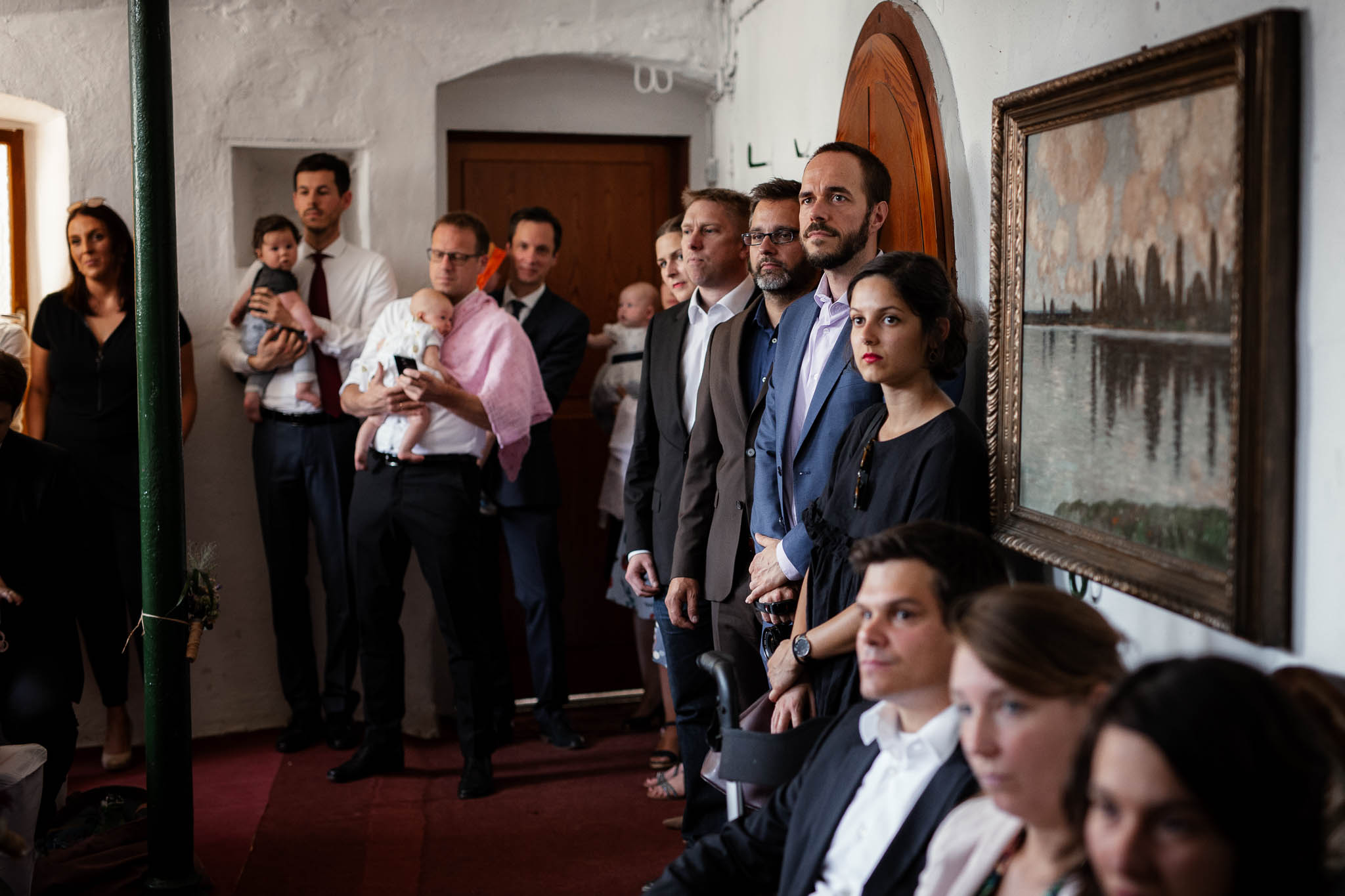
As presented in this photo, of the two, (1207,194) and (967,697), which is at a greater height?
(1207,194)

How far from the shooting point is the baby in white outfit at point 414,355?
3.85 m

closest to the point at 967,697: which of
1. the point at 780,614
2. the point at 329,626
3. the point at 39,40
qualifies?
the point at 780,614

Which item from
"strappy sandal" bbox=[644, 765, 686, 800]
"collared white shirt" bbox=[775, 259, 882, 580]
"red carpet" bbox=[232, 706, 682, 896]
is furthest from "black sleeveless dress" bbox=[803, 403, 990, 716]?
"strappy sandal" bbox=[644, 765, 686, 800]

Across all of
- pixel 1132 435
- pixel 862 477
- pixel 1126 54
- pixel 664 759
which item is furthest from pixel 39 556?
pixel 1126 54

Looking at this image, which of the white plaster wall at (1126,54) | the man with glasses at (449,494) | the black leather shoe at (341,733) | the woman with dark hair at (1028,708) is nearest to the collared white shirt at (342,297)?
the man with glasses at (449,494)

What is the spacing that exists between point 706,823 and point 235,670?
2361 mm

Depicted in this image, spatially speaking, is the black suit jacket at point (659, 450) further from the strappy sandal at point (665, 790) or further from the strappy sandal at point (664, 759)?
the strappy sandal at point (664, 759)

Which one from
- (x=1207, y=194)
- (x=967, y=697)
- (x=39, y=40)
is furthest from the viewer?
(x=39, y=40)

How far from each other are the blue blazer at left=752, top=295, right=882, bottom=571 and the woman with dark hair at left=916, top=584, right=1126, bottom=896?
112cm

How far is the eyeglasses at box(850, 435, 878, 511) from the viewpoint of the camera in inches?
91.4

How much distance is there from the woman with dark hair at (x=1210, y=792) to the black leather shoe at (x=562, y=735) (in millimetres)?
3557

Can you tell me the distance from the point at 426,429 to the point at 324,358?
79cm

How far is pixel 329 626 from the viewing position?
444 centimetres

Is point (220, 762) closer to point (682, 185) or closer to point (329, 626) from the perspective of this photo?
point (329, 626)
